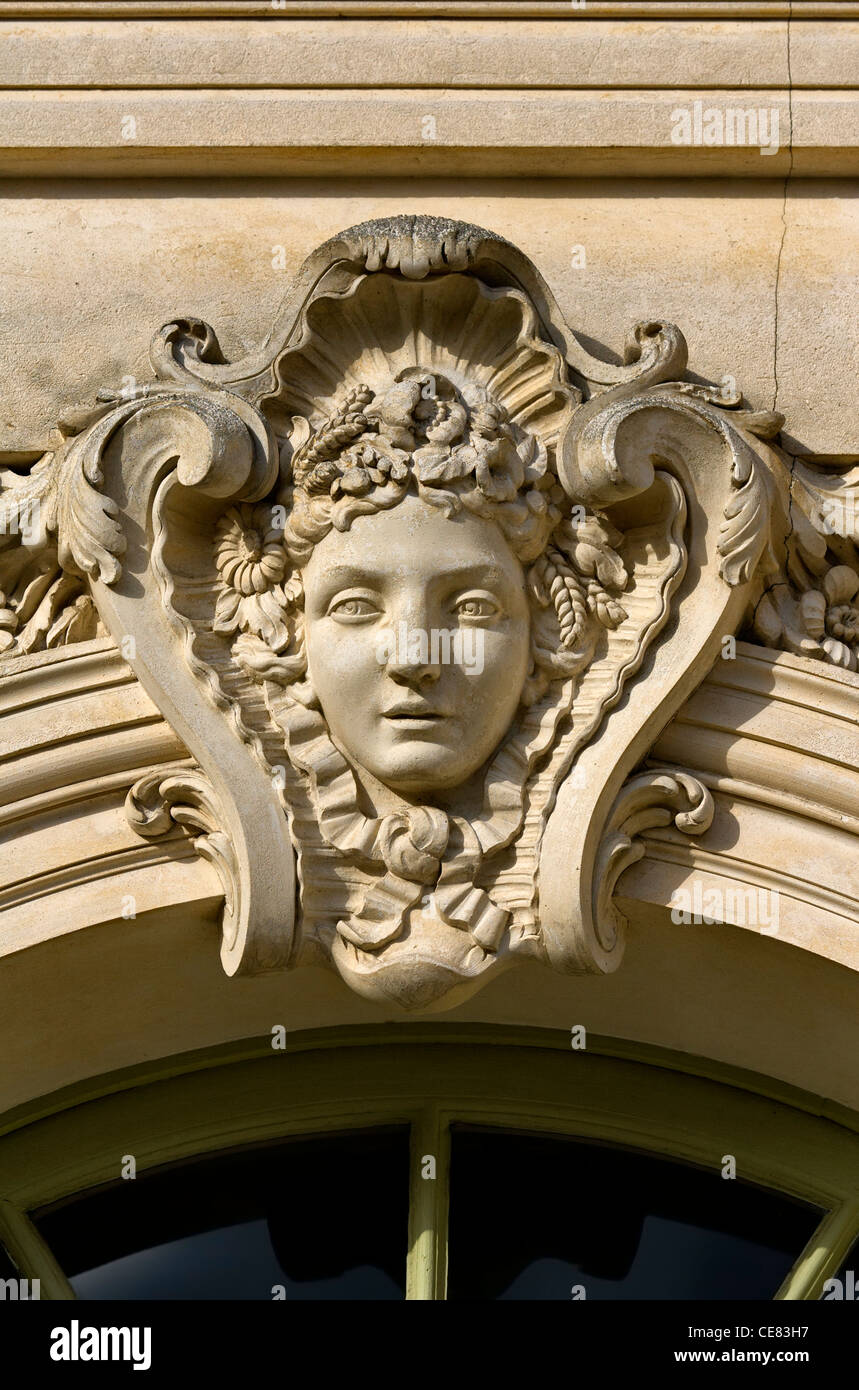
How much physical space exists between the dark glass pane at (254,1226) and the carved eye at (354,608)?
111 cm

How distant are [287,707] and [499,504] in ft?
1.67

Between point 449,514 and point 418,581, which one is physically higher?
point 449,514

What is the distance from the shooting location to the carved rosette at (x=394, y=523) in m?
3.53

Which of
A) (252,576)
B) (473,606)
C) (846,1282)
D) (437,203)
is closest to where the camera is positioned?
(473,606)

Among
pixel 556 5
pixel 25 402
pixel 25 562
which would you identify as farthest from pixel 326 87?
pixel 25 562

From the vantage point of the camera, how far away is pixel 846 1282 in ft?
12.9

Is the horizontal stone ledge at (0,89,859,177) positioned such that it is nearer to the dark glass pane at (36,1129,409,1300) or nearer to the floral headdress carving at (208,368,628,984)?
the floral headdress carving at (208,368,628,984)

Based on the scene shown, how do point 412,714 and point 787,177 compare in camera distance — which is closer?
point 412,714

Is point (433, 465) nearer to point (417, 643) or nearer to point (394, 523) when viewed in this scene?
point (394, 523)

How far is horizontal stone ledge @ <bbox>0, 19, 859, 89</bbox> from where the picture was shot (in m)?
4.05

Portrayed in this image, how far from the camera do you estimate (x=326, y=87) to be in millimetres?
4059

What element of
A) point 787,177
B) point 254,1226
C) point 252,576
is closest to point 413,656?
point 252,576

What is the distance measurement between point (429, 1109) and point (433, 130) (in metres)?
1.89
